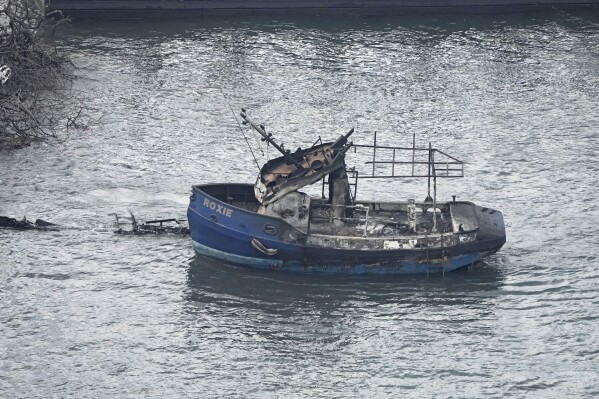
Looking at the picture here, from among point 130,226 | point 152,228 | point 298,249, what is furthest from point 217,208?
point 130,226

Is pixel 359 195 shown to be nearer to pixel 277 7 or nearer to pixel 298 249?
pixel 298 249

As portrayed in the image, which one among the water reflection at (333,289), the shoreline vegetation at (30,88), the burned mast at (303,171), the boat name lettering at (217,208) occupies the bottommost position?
the water reflection at (333,289)

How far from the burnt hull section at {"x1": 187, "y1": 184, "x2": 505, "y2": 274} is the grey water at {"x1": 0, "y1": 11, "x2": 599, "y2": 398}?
56 centimetres

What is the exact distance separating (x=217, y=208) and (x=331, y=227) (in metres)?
3.86

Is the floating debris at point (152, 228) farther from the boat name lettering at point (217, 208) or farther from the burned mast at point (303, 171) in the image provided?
the burned mast at point (303, 171)

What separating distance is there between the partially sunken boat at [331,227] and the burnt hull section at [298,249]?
0.03 m

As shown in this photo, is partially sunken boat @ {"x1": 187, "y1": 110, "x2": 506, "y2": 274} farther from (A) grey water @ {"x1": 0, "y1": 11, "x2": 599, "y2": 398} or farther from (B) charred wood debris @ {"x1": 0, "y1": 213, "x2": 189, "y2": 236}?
(B) charred wood debris @ {"x1": 0, "y1": 213, "x2": 189, "y2": 236}

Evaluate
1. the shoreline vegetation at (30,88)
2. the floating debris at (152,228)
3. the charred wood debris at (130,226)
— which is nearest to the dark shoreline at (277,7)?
the shoreline vegetation at (30,88)

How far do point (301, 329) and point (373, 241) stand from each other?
389cm

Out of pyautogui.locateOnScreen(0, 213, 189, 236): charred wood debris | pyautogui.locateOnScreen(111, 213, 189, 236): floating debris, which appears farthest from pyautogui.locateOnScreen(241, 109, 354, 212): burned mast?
pyautogui.locateOnScreen(0, 213, 189, 236): charred wood debris

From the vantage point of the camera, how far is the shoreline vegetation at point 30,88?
50688 millimetres

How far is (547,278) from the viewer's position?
39344 millimetres

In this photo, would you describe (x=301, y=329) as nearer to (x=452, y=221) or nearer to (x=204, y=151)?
(x=452, y=221)

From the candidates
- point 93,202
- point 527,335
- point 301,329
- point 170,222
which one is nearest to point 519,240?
point 527,335
